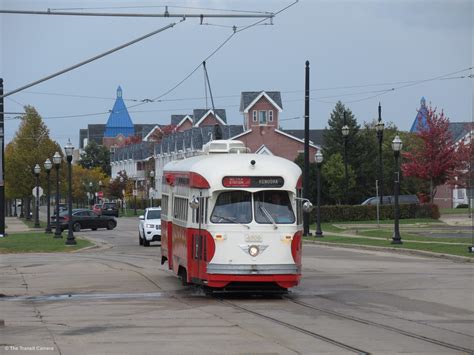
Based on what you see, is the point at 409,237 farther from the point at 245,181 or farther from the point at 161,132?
the point at 161,132

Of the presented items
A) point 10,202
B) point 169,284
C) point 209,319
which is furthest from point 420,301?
point 10,202

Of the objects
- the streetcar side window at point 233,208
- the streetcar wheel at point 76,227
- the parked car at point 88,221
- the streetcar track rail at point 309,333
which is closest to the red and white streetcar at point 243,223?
the streetcar side window at point 233,208

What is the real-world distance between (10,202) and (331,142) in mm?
51172

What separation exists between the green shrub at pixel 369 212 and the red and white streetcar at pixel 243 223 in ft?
125

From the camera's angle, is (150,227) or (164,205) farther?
(150,227)

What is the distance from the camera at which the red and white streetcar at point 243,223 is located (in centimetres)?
1769

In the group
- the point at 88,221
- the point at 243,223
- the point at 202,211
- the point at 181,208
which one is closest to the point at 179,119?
the point at 88,221

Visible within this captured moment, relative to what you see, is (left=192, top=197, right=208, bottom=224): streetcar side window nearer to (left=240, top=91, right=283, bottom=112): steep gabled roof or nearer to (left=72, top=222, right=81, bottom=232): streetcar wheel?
(left=72, top=222, right=81, bottom=232): streetcar wheel

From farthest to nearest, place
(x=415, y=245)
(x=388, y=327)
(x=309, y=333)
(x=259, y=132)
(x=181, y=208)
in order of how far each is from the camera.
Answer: (x=259, y=132) → (x=415, y=245) → (x=181, y=208) → (x=388, y=327) → (x=309, y=333)

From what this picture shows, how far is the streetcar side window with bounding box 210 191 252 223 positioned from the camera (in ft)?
59.0

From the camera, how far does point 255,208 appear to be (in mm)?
18109

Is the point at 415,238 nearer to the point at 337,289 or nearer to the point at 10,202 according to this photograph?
the point at 337,289

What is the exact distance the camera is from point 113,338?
1274cm

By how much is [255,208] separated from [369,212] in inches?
1584
